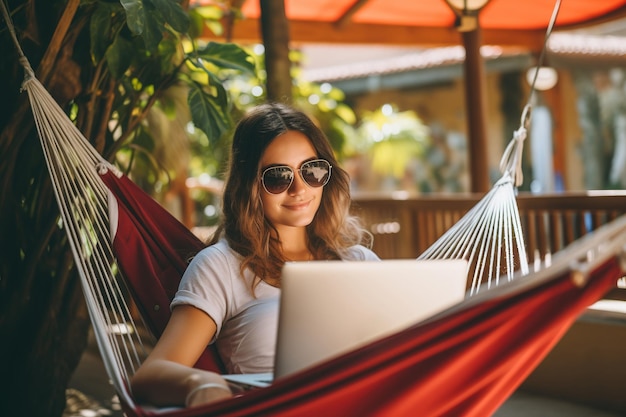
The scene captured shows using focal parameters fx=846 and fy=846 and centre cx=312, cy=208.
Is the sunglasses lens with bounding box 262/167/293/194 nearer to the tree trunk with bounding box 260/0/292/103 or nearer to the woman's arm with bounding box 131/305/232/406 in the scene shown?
the woman's arm with bounding box 131/305/232/406

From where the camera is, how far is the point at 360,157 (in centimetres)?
1251

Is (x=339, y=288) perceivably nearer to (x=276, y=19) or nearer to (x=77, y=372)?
(x=276, y=19)

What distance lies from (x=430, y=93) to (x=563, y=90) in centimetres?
178

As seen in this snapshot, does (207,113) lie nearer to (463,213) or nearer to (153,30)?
(153,30)

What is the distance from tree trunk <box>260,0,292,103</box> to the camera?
3334 millimetres

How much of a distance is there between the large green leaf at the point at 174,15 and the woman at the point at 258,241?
1.33 ft

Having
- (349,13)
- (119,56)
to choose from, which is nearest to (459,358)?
(119,56)

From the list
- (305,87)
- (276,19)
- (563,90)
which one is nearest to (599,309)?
(276,19)

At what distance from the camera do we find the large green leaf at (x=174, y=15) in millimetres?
2369

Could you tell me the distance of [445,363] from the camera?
1.46 m

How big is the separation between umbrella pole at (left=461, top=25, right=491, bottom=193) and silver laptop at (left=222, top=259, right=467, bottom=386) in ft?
13.2

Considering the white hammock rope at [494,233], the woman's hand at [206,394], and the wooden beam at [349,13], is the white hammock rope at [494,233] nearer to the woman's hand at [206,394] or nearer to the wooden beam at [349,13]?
the woman's hand at [206,394]

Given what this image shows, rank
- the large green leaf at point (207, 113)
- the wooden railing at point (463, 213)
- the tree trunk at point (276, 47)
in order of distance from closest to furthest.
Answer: the large green leaf at point (207, 113) < the tree trunk at point (276, 47) < the wooden railing at point (463, 213)

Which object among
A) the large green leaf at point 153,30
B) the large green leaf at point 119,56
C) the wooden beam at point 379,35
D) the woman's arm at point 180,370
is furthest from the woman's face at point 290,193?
the wooden beam at point 379,35
